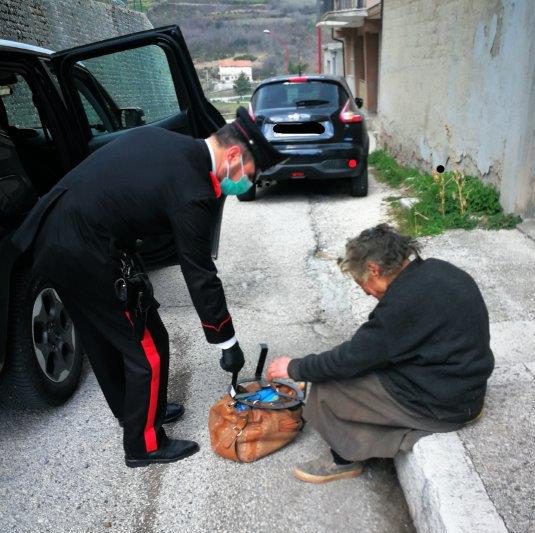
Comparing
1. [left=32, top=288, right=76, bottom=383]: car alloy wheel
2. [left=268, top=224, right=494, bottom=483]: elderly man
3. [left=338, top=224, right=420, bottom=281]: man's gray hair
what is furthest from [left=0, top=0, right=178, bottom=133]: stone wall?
[left=268, top=224, right=494, bottom=483]: elderly man

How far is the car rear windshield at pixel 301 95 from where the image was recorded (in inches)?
273

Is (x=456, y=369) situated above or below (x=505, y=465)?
above

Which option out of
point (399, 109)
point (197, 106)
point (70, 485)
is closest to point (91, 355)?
point (70, 485)

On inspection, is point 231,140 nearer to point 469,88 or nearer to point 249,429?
point 249,429

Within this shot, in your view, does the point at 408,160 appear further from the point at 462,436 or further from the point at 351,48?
the point at 351,48

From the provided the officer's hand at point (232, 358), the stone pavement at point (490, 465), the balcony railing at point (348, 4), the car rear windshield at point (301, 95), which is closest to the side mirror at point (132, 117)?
the car rear windshield at point (301, 95)

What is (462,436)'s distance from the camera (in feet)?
7.38

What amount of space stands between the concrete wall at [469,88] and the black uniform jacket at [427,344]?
332 cm

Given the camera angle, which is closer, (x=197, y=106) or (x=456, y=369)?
(x=456, y=369)

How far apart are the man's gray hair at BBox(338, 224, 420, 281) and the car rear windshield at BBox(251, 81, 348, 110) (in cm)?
511

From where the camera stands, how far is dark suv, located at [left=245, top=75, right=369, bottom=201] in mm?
6758

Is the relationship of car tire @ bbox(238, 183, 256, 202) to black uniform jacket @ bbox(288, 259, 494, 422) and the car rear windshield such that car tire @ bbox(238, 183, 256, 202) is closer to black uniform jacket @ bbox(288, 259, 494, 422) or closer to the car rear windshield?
the car rear windshield

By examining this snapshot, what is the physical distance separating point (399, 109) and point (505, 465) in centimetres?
736

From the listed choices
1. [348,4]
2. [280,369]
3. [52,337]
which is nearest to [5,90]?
[52,337]
